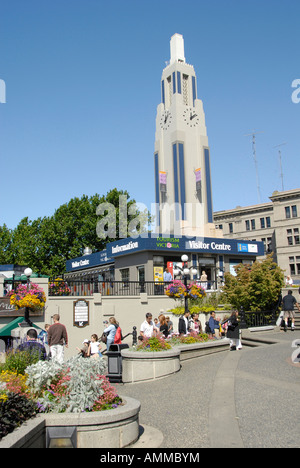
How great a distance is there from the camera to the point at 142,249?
27000 millimetres

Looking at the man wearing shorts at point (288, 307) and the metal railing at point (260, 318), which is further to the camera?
the metal railing at point (260, 318)

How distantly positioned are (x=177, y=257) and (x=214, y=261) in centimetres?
368

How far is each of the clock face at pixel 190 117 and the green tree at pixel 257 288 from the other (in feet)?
74.2

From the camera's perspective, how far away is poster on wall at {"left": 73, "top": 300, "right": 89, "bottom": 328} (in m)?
19.9

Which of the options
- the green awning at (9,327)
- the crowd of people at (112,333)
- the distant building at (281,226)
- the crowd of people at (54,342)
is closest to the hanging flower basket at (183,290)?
the crowd of people at (112,333)

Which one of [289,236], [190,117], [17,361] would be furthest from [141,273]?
[289,236]

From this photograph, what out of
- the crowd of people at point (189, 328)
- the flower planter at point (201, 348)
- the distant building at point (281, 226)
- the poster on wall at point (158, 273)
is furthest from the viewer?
the distant building at point (281, 226)

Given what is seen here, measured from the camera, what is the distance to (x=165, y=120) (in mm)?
41875

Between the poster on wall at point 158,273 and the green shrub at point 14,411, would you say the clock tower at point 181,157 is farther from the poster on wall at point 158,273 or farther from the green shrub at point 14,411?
the green shrub at point 14,411

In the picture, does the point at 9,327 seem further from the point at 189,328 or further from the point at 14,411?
the point at 14,411

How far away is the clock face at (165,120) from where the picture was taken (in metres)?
41.0

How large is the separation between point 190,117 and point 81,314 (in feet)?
89.7
